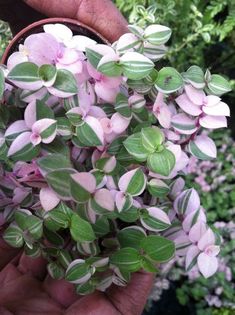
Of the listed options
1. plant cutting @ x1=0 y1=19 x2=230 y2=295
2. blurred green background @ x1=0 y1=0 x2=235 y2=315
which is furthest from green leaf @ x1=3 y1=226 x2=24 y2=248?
blurred green background @ x1=0 y1=0 x2=235 y2=315

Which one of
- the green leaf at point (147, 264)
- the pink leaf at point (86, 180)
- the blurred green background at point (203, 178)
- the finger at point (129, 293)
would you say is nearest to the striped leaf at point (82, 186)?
the pink leaf at point (86, 180)

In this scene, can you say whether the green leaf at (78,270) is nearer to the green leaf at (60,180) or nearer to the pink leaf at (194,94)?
the green leaf at (60,180)

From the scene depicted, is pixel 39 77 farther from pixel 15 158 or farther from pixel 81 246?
pixel 81 246

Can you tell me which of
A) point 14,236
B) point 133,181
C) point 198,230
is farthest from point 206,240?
point 14,236

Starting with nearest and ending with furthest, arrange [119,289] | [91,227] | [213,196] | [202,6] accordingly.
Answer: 1. [91,227]
2. [119,289]
3. [213,196]
4. [202,6]

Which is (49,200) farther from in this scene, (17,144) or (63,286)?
(63,286)

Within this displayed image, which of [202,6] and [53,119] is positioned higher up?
Answer: [53,119]

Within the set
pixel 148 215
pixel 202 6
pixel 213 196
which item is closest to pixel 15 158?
pixel 148 215
